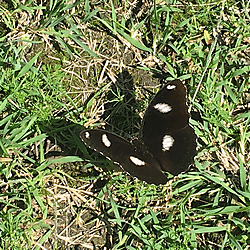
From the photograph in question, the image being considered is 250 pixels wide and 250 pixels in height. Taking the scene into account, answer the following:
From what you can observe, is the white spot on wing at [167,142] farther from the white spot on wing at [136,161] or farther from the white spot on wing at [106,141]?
the white spot on wing at [106,141]

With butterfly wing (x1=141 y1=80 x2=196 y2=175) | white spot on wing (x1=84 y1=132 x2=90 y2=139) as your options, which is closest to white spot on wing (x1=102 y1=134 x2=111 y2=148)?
white spot on wing (x1=84 y1=132 x2=90 y2=139)

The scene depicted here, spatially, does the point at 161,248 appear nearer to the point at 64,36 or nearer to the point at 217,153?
the point at 217,153

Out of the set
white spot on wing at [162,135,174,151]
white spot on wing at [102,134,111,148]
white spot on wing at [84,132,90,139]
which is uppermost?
white spot on wing at [84,132,90,139]

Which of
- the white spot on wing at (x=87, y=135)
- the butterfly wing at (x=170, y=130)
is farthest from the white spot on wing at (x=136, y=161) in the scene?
the white spot on wing at (x=87, y=135)

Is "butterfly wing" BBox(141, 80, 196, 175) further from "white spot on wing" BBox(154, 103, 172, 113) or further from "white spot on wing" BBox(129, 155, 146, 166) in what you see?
"white spot on wing" BBox(129, 155, 146, 166)

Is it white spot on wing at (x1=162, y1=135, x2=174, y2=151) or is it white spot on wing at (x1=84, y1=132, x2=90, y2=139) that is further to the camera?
white spot on wing at (x1=162, y1=135, x2=174, y2=151)

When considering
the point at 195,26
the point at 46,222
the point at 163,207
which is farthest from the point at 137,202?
the point at 195,26
